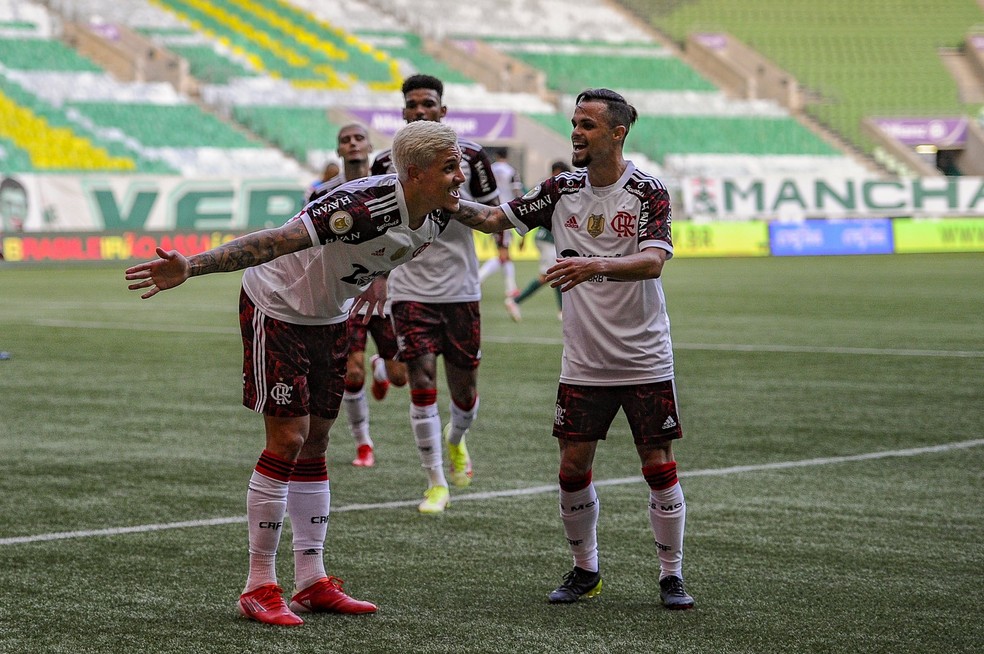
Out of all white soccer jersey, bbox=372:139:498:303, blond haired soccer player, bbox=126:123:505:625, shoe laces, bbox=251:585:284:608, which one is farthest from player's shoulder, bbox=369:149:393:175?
shoe laces, bbox=251:585:284:608

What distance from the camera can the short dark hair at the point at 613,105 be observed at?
219 inches

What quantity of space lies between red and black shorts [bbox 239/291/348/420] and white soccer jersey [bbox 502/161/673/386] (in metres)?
0.93

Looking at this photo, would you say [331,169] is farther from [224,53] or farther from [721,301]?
[224,53]

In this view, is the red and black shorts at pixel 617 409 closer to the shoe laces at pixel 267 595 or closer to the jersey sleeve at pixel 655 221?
the jersey sleeve at pixel 655 221

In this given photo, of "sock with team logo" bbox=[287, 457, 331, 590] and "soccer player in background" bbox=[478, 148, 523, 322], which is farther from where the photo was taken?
"soccer player in background" bbox=[478, 148, 523, 322]

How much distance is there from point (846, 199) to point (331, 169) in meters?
35.7

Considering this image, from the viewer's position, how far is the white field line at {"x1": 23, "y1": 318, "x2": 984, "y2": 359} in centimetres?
1516

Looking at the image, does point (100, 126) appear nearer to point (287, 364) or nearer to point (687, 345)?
point (687, 345)

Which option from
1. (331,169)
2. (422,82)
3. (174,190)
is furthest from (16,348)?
(174,190)

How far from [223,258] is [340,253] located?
56cm

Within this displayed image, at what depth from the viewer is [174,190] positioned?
3506cm

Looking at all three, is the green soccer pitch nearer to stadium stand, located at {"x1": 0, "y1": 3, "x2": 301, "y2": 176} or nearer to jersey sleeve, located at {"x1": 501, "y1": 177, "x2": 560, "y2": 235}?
jersey sleeve, located at {"x1": 501, "y1": 177, "x2": 560, "y2": 235}

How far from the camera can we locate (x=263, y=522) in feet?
17.7

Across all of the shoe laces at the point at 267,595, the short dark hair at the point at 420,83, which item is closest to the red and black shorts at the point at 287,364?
the shoe laces at the point at 267,595
